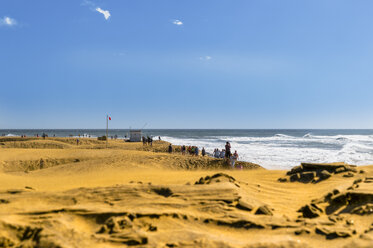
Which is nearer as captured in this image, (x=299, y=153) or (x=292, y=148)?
(x=299, y=153)

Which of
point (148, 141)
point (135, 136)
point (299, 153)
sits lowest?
point (299, 153)

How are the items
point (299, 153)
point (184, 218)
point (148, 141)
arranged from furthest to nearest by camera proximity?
point (148, 141) → point (299, 153) → point (184, 218)

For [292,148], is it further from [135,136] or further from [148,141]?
[135,136]

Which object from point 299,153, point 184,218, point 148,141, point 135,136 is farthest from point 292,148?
point 184,218

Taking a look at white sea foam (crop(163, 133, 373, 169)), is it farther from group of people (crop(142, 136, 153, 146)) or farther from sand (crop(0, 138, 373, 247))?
sand (crop(0, 138, 373, 247))

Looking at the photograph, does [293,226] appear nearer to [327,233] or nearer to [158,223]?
[327,233]

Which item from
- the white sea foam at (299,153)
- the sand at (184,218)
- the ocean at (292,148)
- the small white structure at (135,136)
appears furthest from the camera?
the small white structure at (135,136)

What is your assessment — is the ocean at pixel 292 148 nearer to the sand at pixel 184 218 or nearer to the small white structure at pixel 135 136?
the small white structure at pixel 135 136

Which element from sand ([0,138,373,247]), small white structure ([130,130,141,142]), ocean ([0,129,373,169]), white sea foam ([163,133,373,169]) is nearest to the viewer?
sand ([0,138,373,247])

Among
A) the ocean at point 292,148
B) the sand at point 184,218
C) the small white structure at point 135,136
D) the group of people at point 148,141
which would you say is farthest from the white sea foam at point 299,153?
the sand at point 184,218

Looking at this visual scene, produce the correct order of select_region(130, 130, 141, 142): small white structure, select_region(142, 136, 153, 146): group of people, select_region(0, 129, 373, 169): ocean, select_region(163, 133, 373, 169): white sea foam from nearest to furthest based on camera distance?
select_region(163, 133, 373, 169): white sea foam, select_region(0, 129, 373, 169): ocean, select_region(142, 136, 153, 146): group of people, select_region(130, 130, 141, 142): small white structure

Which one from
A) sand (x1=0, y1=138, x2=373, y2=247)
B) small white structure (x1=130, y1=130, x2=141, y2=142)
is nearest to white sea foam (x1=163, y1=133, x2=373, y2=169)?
small white structure (x1=130, y1=130, x2=141, y2=142)

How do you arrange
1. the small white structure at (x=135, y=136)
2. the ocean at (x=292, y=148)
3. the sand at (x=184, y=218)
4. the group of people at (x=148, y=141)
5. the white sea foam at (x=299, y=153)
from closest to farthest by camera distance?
the sand at (x=184, y=218) → the white sea foam at (x=299, y=153) → the ocean at (x=292, y=148) → the group of people at (x=148, y=141) → the small white structure at (x=135, y=136)

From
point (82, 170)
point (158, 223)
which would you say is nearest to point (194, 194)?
point (158, 223)
